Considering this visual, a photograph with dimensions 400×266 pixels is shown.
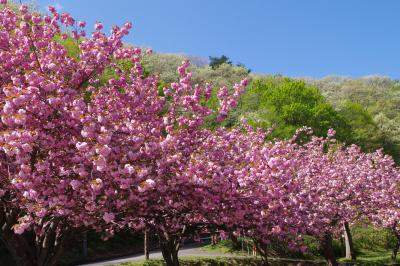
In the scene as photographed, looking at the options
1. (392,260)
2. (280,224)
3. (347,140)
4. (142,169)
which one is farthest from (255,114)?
(142,169)

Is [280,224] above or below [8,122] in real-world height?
below

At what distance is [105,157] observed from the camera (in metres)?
7.78

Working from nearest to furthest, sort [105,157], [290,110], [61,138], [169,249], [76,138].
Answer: [105,157]
[76,138]
[61,138]
[169,249]
[290,110]

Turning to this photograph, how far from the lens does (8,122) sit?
24.8 feet

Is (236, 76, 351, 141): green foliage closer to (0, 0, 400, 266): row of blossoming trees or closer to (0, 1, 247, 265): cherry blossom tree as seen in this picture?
(0, 0, 400, 266): row of blossoming trees

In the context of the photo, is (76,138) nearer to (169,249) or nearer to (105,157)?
(105,157)

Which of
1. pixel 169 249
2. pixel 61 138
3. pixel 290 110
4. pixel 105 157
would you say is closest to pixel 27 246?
pixel 61 138

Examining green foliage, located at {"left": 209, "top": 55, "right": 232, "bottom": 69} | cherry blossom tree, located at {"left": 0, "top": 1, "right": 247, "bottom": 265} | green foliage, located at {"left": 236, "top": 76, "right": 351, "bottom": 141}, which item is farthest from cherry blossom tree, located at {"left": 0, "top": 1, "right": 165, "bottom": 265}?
green foliage, located at {"left": 209, "top": 55, "right": 232, "bottom": 69}

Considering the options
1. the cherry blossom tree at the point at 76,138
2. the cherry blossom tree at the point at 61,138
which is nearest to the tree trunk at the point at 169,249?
the cherry blossom tree at the point at 76,138

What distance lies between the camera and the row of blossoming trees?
8055mm

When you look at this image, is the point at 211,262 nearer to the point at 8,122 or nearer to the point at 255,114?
the point at 8,122

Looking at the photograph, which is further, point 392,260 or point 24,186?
Result: point 392,260

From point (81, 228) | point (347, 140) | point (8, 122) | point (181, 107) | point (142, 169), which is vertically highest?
point (347, 140)

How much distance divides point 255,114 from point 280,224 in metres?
31.3
